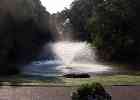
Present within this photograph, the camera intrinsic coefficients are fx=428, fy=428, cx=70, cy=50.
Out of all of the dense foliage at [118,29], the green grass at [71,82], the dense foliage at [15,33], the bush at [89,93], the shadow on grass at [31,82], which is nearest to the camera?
the bush at [89,93]

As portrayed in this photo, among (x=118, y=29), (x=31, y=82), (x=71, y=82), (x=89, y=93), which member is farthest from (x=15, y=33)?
(x=89, y=93)

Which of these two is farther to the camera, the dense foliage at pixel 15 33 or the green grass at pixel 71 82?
the dense foliage at pixel 15 33

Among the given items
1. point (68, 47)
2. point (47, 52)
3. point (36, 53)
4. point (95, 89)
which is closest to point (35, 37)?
point (36, 53)

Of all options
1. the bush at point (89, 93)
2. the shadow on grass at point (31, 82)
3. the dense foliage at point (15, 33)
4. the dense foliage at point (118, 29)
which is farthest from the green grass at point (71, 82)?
the dense foliage at point (118, 29)

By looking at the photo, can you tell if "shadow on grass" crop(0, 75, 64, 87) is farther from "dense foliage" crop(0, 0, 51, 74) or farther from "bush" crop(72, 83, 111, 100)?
"bush" crop(72, 83, 111, 100)

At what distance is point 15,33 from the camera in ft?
136

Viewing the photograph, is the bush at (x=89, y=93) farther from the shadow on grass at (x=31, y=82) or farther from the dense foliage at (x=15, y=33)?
the dense foliage at (x=15, y=33)

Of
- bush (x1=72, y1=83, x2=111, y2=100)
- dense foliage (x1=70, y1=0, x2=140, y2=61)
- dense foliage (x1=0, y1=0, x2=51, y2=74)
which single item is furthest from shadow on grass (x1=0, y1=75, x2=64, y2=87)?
dense foliage (x1=70, y1=0, x2=140, y2=61)

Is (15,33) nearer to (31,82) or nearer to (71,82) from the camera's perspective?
(31,82)

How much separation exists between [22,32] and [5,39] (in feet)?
10.6

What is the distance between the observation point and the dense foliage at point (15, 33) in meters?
39.7

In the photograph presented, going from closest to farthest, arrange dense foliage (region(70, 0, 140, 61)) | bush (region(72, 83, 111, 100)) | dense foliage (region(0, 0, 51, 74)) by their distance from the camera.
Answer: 1. bush (region(72, 83, 111, 100))
2. dense foliage (region(0, 0, 51, 74))
3. dense foliage (region(70, 0, 140, 61))

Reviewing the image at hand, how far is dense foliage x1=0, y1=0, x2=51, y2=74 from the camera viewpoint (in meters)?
39.7

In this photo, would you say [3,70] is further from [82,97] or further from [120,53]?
[82,97]
